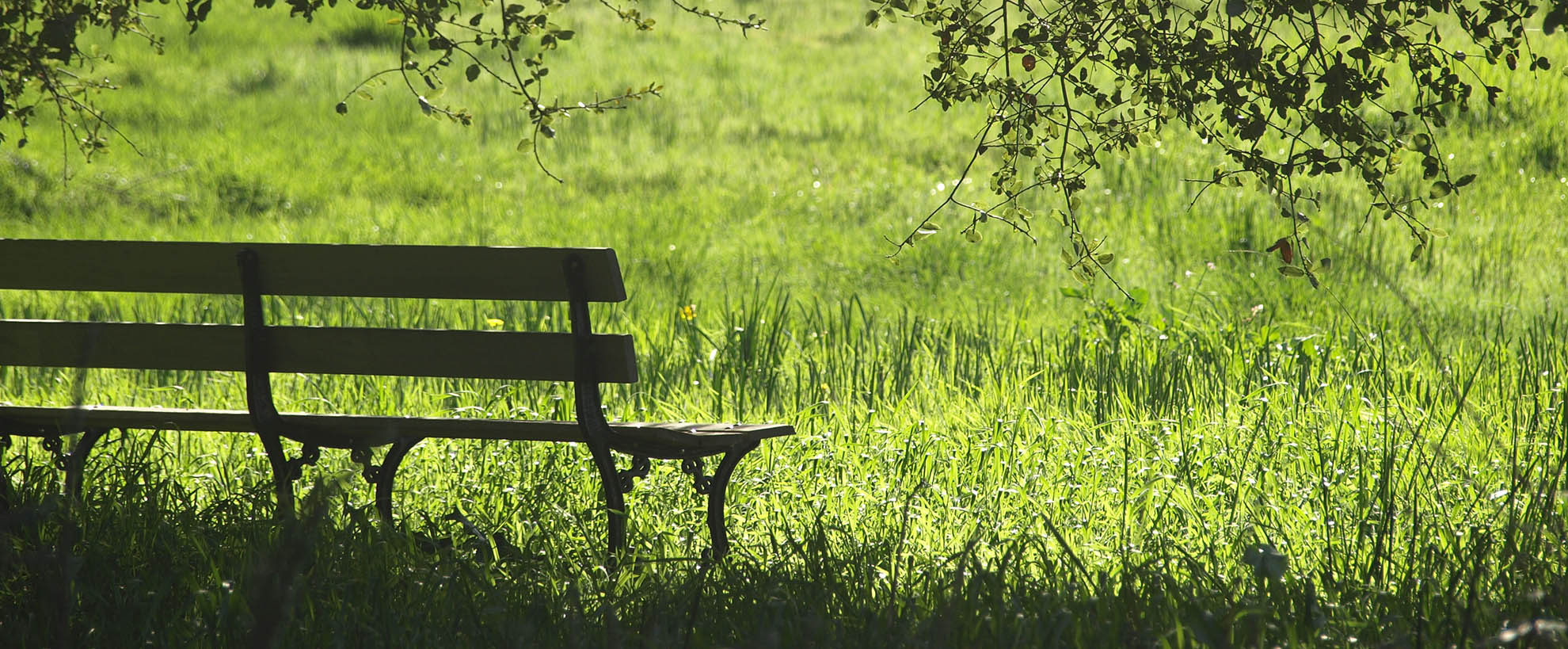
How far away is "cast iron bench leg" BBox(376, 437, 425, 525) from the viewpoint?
2.97m

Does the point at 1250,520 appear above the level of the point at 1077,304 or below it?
below

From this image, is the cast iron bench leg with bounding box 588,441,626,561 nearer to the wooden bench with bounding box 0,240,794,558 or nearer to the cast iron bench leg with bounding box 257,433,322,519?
the wooden bench with bounding box 0,240,794,558

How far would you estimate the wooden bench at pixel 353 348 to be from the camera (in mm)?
2779

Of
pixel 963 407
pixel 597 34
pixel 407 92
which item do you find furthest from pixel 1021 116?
pixel 597 34

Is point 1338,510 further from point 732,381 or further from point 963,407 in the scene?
point 732,381

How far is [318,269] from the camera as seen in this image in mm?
2920

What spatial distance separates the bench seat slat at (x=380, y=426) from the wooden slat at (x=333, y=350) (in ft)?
0.37

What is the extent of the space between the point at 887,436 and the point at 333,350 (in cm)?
178

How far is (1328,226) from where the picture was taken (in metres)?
8.91

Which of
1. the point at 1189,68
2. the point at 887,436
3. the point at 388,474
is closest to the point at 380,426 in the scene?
the point at 388,474

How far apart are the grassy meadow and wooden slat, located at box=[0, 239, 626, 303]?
1.53 ft

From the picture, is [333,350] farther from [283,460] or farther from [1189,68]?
[1189,68]

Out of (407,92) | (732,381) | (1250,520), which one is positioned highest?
(407,92)

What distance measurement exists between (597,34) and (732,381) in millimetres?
13627
